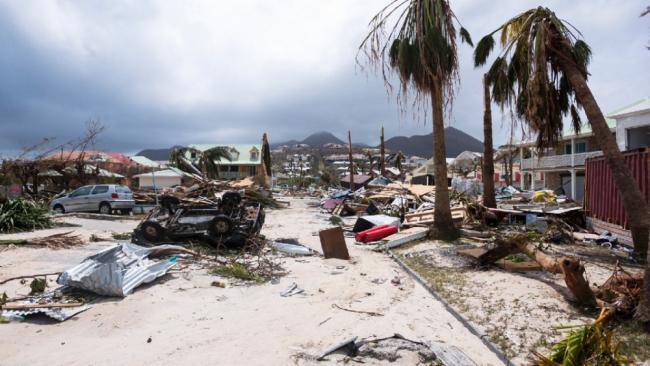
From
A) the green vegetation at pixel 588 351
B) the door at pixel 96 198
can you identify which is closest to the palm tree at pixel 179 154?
the door at pixel 96 198

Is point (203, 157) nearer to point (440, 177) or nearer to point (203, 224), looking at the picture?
point (203, 224)

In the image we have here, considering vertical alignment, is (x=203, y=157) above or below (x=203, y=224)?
above

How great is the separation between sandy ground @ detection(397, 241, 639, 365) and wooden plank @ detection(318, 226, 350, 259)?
166 cm

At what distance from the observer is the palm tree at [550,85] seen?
830cm

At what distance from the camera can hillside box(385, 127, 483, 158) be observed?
399ft

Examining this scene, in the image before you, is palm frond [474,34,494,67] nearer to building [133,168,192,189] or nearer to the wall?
the wall

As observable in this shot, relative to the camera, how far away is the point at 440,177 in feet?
Answer: 40.5

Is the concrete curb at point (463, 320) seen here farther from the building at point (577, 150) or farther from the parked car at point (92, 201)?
the parked car at point (92, 201)

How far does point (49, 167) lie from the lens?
22219 millimetres

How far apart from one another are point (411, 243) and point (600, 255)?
4.49m

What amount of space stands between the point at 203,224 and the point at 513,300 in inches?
295

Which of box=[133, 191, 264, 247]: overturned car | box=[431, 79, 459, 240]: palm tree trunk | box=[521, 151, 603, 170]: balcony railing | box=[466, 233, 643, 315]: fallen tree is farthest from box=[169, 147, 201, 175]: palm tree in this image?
box=[466, 233, 643, 315]: fallen tree

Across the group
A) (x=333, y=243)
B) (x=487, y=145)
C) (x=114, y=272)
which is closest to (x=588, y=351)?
(x=114, y=272)

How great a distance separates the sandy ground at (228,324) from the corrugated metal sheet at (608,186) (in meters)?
6.98
